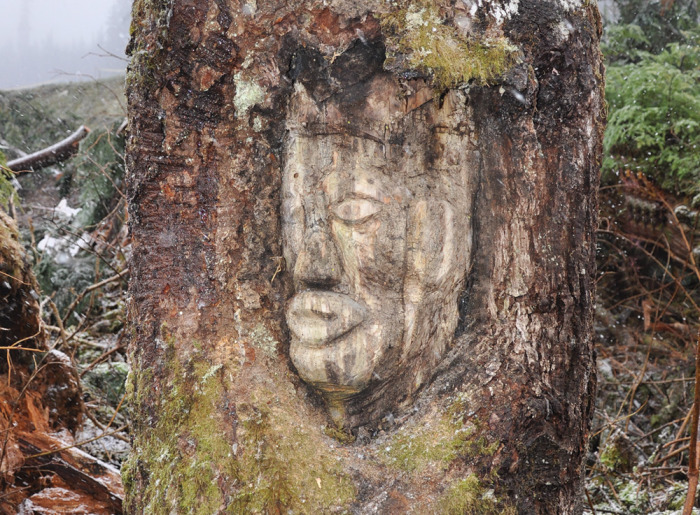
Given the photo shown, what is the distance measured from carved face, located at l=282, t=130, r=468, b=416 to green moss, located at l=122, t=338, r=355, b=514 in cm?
29

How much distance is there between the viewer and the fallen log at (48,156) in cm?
518

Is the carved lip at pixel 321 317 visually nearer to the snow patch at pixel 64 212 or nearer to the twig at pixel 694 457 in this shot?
the twig at pixel 694 457

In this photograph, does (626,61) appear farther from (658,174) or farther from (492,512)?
(492,512)

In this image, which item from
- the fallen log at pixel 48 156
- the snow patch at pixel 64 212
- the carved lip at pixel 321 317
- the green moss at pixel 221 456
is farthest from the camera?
the snow patch at pixel 64 212

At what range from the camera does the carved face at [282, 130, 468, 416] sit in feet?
8.03

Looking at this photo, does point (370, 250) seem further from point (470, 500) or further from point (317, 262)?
point (470, 500)

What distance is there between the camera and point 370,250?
2.46 metres

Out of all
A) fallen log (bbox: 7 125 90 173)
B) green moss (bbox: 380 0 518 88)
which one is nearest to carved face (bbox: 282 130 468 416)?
green moss (bbox: 380 0 518 88)

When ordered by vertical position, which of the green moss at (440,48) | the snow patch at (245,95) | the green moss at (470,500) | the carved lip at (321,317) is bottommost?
the green moss at (470,500)

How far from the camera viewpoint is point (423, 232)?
97.9 inches

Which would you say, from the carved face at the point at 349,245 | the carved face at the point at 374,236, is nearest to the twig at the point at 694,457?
the carved face at the point at 374,236

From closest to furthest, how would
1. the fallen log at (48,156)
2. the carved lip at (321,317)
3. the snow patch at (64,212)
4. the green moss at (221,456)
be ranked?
the green moss at (221,456) → the carved lip at (321,317) → the fallen log at (48,156) → the snow patch at (64,212)

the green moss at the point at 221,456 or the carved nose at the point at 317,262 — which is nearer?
the green moss at the point at 221,456

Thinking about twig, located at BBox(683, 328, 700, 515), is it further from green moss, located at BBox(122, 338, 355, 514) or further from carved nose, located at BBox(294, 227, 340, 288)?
carved nose, located at BBox(294, 227, 340, 288)
